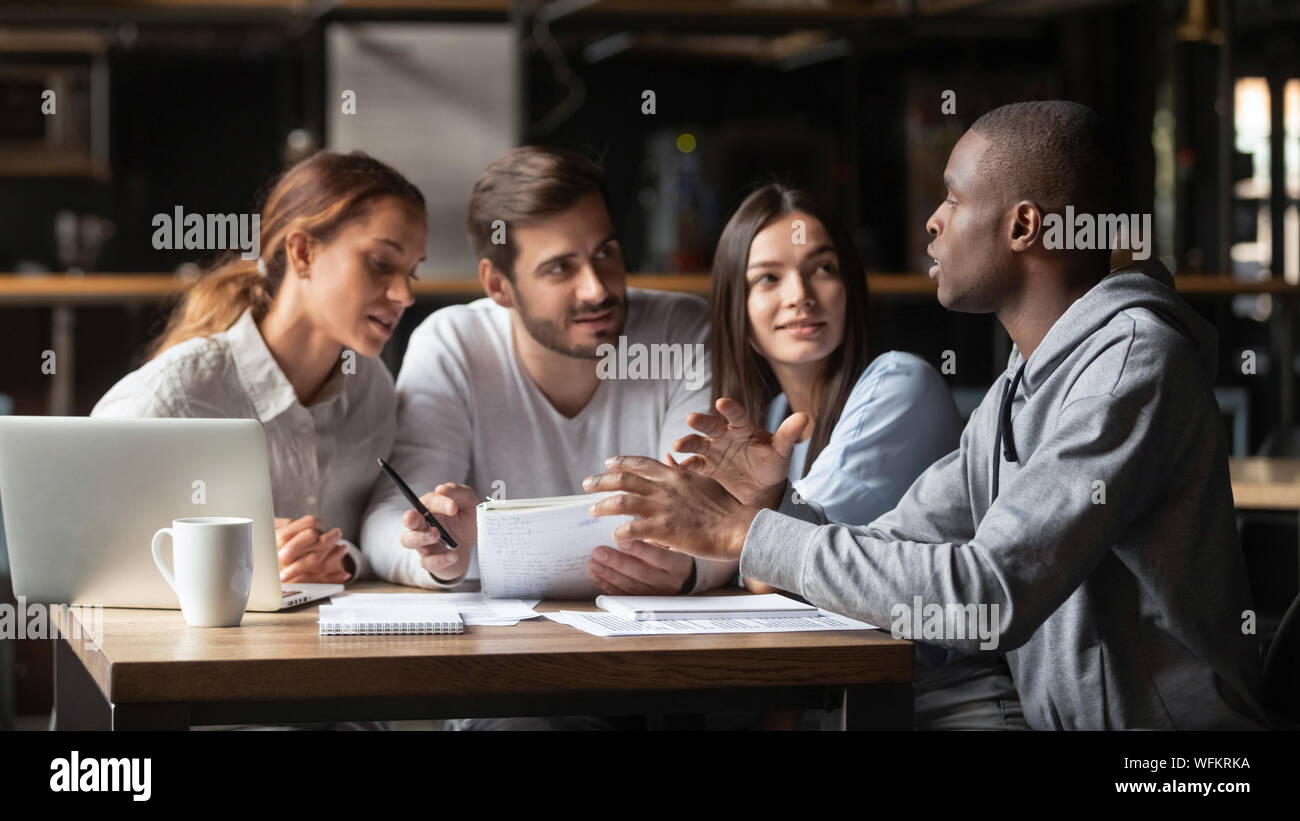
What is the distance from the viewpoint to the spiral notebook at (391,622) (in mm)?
1420

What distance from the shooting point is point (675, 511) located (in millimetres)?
1472

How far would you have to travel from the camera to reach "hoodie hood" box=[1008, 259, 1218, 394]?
151cm

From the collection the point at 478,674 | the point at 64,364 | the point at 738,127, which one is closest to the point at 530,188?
the point at 478,674

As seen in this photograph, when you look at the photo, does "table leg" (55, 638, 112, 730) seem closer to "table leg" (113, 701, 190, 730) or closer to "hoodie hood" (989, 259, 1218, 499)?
"table leg" (113, 701, 190, 730)

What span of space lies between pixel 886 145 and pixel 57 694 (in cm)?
432

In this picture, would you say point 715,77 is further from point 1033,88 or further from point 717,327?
point 717,327

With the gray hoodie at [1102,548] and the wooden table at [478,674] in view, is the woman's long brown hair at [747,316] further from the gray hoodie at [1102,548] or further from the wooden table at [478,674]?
the wooden table at [478,674]

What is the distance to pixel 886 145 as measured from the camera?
5.45 metres

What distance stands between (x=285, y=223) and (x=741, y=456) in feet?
2.90

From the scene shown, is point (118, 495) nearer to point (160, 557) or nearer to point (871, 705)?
point (160, 557)

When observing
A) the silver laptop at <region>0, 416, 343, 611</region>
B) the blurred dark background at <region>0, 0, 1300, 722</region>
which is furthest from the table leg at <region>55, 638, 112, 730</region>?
the blurred dark background at <region>0, 0, 1300, 722</region>

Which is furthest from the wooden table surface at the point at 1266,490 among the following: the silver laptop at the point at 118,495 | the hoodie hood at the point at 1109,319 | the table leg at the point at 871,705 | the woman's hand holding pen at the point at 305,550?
the silver laptop at the point at 118,495

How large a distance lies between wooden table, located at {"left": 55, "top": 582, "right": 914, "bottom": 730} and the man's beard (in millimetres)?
815

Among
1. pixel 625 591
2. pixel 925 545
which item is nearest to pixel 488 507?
pixel 625 591
